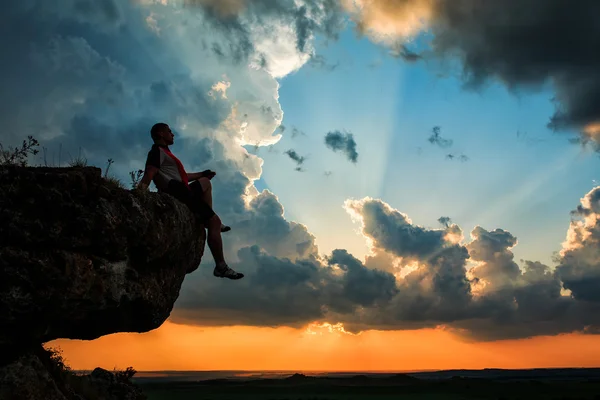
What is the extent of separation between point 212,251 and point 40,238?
4936mm

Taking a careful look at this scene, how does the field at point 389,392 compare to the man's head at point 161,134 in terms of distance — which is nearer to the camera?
the man's head at point 161,134

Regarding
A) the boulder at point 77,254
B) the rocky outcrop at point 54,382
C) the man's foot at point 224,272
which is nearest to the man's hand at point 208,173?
the boulder at point 77,254

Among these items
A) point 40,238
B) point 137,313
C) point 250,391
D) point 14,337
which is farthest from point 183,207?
point 250,391

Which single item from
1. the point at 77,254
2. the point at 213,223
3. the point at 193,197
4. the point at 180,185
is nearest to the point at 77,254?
the point at 77,254

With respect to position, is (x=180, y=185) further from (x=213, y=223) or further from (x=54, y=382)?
(x=54, y=382)

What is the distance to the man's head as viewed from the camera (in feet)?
46.3

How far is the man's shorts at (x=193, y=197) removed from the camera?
1406 cm

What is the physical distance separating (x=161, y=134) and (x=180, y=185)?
1.66m

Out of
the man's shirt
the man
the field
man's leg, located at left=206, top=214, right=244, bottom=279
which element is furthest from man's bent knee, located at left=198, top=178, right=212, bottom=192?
the field

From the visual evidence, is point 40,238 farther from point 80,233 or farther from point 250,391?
point 250,391

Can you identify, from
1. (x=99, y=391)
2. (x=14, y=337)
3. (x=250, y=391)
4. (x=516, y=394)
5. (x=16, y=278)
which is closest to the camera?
(x=16, y=278)

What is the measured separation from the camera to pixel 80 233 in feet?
34.9

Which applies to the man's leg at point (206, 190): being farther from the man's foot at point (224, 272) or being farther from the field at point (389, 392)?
the field at point (389, 392)

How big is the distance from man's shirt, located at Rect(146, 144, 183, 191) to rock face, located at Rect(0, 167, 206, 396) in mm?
975
